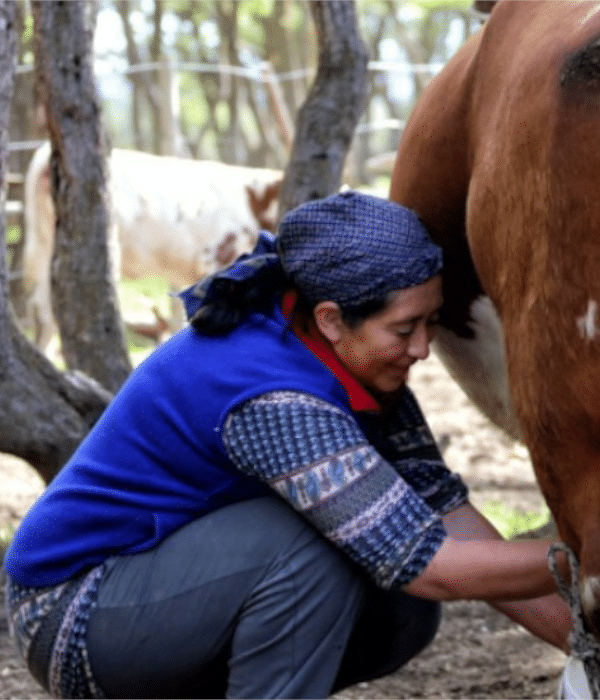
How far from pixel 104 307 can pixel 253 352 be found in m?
2.02

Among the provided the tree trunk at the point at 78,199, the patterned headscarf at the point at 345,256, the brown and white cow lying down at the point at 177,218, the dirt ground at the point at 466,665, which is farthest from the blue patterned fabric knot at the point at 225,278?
the brown and white cow lying down at the point at 177,218

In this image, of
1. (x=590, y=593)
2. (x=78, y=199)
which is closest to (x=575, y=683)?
(x=590, y=593)

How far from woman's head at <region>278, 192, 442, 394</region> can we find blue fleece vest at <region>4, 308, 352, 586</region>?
71mm

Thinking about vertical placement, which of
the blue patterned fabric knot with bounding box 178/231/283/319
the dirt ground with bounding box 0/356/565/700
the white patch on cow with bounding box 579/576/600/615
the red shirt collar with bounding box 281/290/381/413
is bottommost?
the dirt ground with bounding box 0/356/565/700

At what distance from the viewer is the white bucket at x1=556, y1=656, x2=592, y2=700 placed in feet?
6.20

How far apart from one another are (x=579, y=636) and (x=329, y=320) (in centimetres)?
66

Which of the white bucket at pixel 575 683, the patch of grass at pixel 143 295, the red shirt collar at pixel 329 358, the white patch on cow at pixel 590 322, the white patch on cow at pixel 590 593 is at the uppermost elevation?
the white patch on cow at pixel 590 322

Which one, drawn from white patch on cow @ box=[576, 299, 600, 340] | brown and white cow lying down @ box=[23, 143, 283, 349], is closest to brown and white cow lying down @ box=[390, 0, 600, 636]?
white patch on cow @ box=[576, 299, 600, 340]

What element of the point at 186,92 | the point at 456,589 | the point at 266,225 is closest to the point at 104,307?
the point at 456,589

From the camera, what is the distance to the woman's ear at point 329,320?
2207 mm

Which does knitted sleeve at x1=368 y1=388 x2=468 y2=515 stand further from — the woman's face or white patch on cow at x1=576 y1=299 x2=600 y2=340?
white patch on cow at x1=576 y1=299 x2=600 y2=340

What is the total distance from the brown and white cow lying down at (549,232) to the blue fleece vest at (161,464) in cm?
37

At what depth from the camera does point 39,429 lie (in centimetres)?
357

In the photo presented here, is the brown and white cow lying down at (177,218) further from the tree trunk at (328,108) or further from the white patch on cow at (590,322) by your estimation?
the white patch on cow at (590,322)
